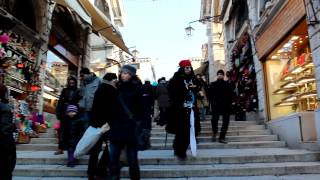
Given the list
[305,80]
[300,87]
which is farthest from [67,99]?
[300,87]

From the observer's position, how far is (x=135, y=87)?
4.91 m

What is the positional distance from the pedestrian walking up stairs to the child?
239mm

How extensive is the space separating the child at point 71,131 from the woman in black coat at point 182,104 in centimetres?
170

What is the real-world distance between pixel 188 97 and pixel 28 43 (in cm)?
665

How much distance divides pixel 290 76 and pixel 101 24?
727cm

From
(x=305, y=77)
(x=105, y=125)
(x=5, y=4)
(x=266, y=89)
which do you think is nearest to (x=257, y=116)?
(x=266, y=89)

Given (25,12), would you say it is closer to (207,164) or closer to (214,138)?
(214,138)

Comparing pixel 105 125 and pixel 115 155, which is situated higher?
pixel 105 125

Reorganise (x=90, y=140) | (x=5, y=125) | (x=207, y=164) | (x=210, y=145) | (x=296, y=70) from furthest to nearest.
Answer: (x=296, y=70)
(x=210, y=145)
(x=207, y=164)
(x=90, y=140)
(x=5, y=125)

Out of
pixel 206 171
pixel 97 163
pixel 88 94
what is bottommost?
pixel 206 171

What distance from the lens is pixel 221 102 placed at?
8.42m

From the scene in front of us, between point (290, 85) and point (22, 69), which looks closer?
point (290, 85)

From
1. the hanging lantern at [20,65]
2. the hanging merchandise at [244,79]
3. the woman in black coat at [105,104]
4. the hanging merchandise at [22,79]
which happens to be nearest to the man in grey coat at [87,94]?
the woman in black coat at [105,104]

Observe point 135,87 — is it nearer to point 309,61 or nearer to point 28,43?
point 309,61
